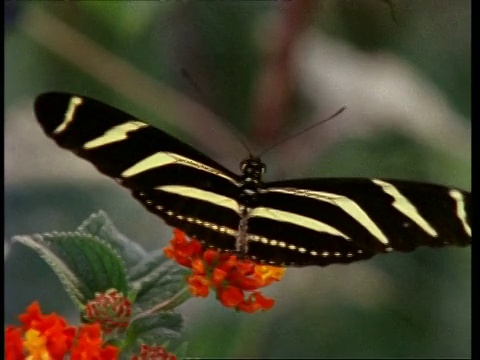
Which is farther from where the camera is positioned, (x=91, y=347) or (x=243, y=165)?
(x=243, y=165)

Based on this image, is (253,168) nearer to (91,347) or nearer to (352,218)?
(352,218)

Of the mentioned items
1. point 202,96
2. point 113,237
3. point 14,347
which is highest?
point 202,96

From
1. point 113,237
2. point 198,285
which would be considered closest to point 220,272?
point 198,285

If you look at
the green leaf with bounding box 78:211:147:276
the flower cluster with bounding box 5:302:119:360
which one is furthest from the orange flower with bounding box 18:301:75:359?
the green leaf with bounding box 78:211:147:276

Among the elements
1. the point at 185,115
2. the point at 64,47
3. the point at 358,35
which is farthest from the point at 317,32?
the point at 64,47

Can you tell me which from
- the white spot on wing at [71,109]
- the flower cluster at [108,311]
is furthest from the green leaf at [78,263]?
the white spot on wing at [71,109]
